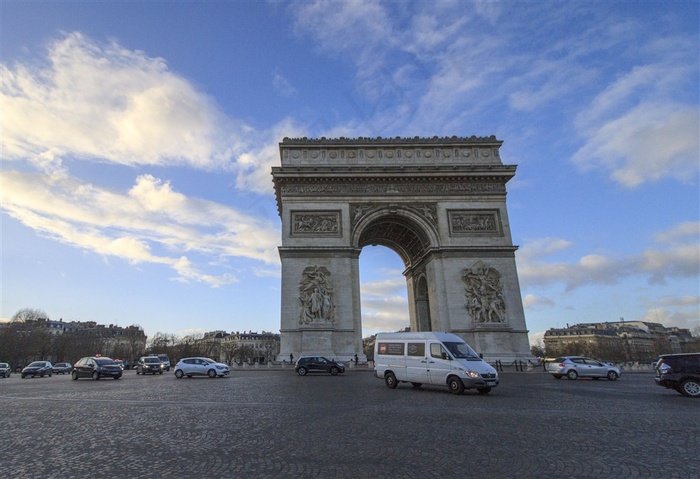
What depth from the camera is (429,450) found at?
5.25 metres

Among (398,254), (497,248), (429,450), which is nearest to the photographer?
(429,450)

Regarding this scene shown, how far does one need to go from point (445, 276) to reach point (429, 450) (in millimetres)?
25735

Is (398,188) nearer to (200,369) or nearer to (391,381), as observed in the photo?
(200,369)

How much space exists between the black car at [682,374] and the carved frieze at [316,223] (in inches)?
856

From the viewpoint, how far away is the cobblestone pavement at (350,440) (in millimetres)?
4445

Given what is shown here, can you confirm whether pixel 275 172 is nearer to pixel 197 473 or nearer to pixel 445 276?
pixel 445 276

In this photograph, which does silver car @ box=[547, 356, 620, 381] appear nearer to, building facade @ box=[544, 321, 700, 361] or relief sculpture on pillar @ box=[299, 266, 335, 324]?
relief sculpture on pillar @ box=[299, 266, 335, 324]

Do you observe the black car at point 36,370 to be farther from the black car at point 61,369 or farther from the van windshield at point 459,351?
the van windshield at point 459,351

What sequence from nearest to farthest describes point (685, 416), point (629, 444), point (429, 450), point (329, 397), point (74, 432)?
1. point (429, 450)
2. point (629, 444)
3. point (74, 432)
4. point (685, 416)
5. point (329, 397)

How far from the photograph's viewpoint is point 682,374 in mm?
12508

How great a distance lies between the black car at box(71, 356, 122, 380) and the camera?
22.3 meters

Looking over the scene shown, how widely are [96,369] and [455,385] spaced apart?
786 inches

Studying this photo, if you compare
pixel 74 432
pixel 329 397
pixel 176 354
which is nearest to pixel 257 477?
pixel 74 432

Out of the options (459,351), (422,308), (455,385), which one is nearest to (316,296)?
(422,308)
